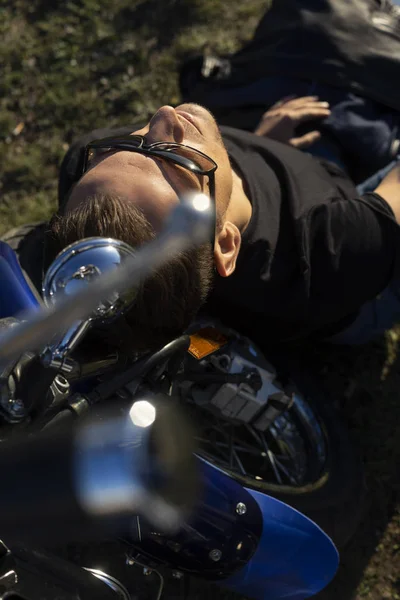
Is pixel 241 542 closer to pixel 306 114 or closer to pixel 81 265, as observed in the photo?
pixel 81 265

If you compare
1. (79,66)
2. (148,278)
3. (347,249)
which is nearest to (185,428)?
(148,278)

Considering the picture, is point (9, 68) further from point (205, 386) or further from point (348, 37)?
point (205, 386)

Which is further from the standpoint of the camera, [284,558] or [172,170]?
[284,558]

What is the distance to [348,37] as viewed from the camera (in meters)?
2.99

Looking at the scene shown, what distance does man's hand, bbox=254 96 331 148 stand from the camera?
290 cm

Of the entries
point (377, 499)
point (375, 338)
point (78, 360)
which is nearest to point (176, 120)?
point (78, 360)

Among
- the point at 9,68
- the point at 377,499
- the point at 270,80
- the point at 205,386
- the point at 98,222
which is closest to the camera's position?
the point at 98,222

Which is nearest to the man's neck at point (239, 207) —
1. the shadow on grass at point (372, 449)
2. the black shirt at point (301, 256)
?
the black shirt at point (301, 256)

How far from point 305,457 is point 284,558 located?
0.59 m

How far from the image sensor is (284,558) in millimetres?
2225

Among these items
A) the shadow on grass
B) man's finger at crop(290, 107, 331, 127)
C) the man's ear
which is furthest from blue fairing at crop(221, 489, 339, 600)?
man's finger at crop(290, 107, 331, 127)

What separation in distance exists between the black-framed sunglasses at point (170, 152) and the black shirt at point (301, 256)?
1.13ft

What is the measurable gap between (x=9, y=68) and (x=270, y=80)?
1869 millimetres

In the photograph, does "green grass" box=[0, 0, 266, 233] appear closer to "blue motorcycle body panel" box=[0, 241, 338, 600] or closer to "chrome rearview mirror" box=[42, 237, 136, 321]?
"blue motorcycle body panel" box=[0, 241, 338, 600]
